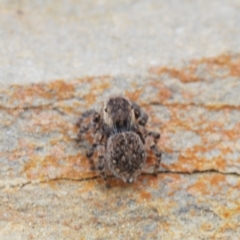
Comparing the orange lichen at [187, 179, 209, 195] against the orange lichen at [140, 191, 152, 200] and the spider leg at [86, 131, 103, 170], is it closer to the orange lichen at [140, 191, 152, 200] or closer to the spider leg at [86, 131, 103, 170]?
the orange lichen at [140, 191, 152, 200]

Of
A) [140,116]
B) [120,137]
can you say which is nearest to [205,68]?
[140,116]

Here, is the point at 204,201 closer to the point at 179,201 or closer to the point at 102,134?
the point at 179,201

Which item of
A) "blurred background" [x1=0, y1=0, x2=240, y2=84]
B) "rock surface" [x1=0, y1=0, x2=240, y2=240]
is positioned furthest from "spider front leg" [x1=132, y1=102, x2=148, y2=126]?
"blurred background" [x1=0, y1=0, x2=240, y2=84]

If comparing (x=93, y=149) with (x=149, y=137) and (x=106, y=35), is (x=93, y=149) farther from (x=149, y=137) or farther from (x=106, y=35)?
(x=106, y=35)

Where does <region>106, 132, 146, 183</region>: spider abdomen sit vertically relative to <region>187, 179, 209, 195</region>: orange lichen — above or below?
above

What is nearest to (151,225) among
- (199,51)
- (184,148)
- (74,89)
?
(184,148)

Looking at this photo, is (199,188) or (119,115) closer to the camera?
(199,188)
